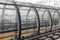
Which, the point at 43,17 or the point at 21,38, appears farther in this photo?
the point at 43,17

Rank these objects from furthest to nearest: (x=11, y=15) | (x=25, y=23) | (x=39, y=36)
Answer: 1. (x=11, y=15)
2. (x=25, y=23)
3. (x=39, y=36)

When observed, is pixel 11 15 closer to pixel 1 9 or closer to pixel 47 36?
pixel 1 9

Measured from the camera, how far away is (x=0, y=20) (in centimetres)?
595

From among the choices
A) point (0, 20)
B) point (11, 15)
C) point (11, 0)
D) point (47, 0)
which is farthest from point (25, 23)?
point (47, 0)

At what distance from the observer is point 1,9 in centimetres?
577

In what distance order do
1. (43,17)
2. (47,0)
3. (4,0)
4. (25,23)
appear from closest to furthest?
(4,0) → (25,23) → (43,17) → (47,0)

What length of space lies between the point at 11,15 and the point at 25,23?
961 mm

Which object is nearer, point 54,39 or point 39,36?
point 39,36

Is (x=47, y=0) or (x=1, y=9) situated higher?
(x=47, y=0)

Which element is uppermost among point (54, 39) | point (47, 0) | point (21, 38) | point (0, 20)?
point (47, 0)

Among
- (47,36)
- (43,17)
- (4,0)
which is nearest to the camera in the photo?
(4,0)

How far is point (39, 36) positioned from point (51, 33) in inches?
45.1

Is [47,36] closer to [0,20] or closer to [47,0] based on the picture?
[0,20]

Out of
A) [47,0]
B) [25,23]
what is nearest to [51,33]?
[25,23]
